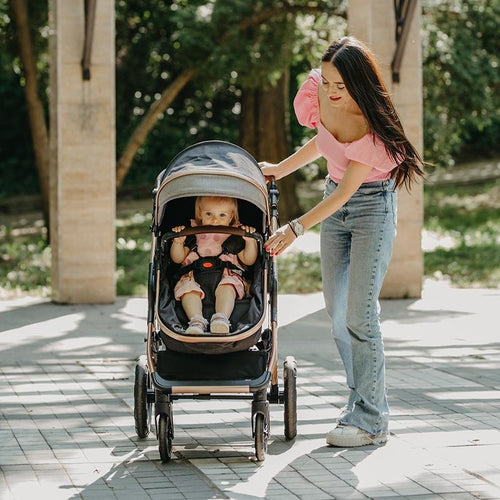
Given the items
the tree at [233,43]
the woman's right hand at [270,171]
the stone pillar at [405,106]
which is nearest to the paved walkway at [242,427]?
the woman's right hand at [270,171]

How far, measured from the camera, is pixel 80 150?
11.7m

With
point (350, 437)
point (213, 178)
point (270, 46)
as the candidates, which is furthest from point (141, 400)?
point (270, 46)

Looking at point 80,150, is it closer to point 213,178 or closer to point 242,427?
point 242,427

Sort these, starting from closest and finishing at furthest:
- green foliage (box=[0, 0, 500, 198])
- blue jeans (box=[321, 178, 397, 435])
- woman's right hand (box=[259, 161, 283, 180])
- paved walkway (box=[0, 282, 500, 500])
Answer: paved walkway (box=[0, 282, 500, 500]), blue jeans (box=[321, 178, 397, 435]), woman's right hand (box=[259, 161, 283, 180]), green foliage (box=[0, 0, 500, 198])

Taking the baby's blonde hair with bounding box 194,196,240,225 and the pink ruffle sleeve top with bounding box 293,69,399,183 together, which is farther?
the baby's blonde hair with bounding box 194,196,240,225

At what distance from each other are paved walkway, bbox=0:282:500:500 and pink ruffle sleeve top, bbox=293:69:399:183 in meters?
1.46

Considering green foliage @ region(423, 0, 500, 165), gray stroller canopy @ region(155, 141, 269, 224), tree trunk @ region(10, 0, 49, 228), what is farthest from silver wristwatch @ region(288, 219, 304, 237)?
green foliage @ region(423, 0, 500, 165)

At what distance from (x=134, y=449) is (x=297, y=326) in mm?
4819

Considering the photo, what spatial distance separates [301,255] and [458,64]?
4.86 m

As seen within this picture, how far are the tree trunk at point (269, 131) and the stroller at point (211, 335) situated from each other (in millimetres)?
14175

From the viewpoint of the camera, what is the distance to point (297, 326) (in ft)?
35.4

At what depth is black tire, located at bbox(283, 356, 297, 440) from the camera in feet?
20.1

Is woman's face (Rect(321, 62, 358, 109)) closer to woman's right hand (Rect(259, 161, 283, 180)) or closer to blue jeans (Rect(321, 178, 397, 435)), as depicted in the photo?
blue jeans (Rect(321, 178, 397, 435))

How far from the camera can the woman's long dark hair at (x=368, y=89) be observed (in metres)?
5.71
